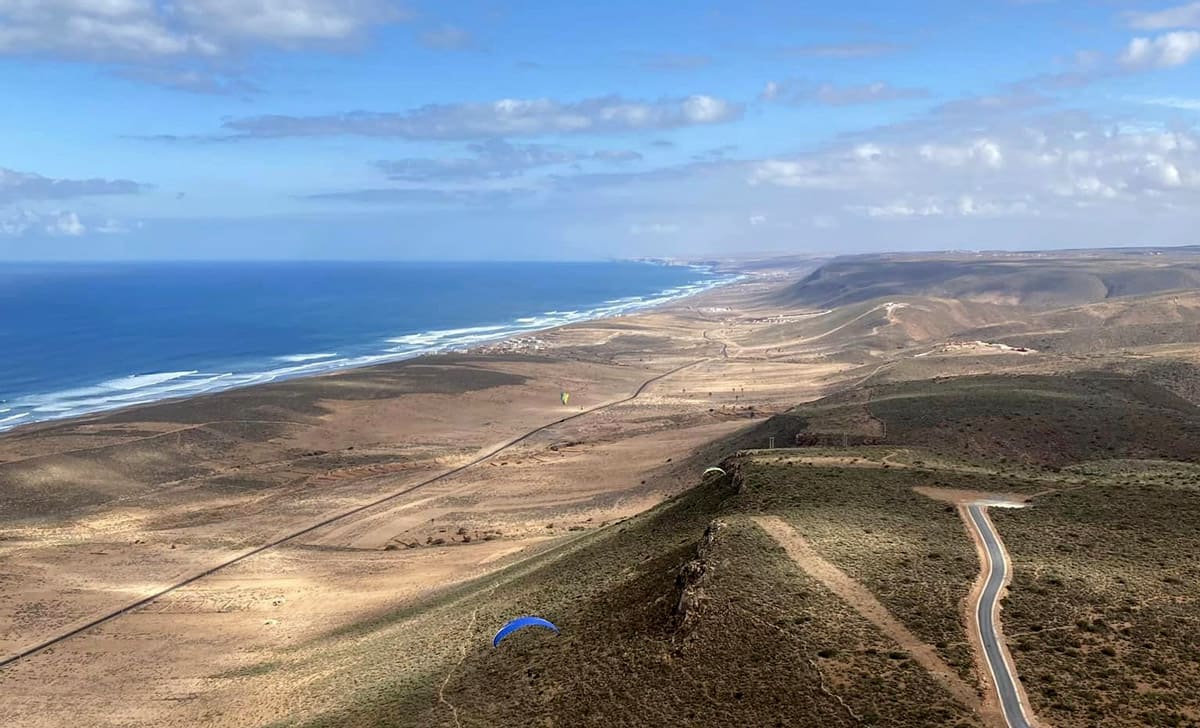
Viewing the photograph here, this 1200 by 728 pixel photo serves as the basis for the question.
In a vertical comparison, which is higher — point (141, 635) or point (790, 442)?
point (790, 442)

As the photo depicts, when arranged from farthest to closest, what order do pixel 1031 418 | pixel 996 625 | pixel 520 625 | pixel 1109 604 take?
pixel 1031 418, pixel 520 625, pixel 1109 604, pixel 996 625

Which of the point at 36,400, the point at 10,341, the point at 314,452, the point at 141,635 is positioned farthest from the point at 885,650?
the point at 10,341

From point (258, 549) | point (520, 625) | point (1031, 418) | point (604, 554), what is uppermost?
point (1031, 418)

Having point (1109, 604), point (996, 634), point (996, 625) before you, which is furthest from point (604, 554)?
point (1109, 604)

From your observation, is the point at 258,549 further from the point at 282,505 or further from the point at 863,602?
the point at 863,602

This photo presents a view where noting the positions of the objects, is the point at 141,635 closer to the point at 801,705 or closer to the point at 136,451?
the point at 801,705

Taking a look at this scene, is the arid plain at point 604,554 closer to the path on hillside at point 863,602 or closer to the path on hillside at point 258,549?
the path on hillside at point 863,602
